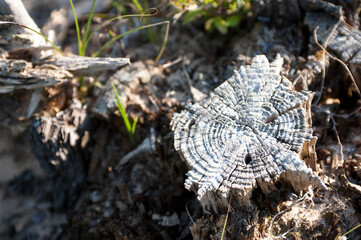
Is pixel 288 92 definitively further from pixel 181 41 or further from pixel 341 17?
pixel 181 41

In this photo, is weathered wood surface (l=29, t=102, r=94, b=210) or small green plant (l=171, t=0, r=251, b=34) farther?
small green plant (l=171, t=0, r=251, b=34)

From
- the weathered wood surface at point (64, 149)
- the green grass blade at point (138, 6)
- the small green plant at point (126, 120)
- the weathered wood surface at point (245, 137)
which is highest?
the green grass blade at point (138, 6)

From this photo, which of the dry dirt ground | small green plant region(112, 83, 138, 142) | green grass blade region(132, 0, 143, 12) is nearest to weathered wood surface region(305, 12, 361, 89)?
the dry dirt ground

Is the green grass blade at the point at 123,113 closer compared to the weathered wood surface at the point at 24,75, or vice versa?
the weathered wood surface at the point at 24,75

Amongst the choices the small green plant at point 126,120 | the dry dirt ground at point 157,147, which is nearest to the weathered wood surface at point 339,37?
the dry dirt ground at point 157,147

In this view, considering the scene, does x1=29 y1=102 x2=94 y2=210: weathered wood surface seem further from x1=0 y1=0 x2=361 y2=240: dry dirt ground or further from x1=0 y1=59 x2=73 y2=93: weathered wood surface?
x1=0 y1=59 x2=73 y2=93: weathered wood surface

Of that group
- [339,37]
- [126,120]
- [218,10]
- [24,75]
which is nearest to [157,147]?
[126,120]

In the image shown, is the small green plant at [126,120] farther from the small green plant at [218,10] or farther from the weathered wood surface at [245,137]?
the small green plant at [218,10]

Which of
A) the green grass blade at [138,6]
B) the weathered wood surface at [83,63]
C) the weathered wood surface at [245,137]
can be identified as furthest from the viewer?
the green grass blade at [138,6]
